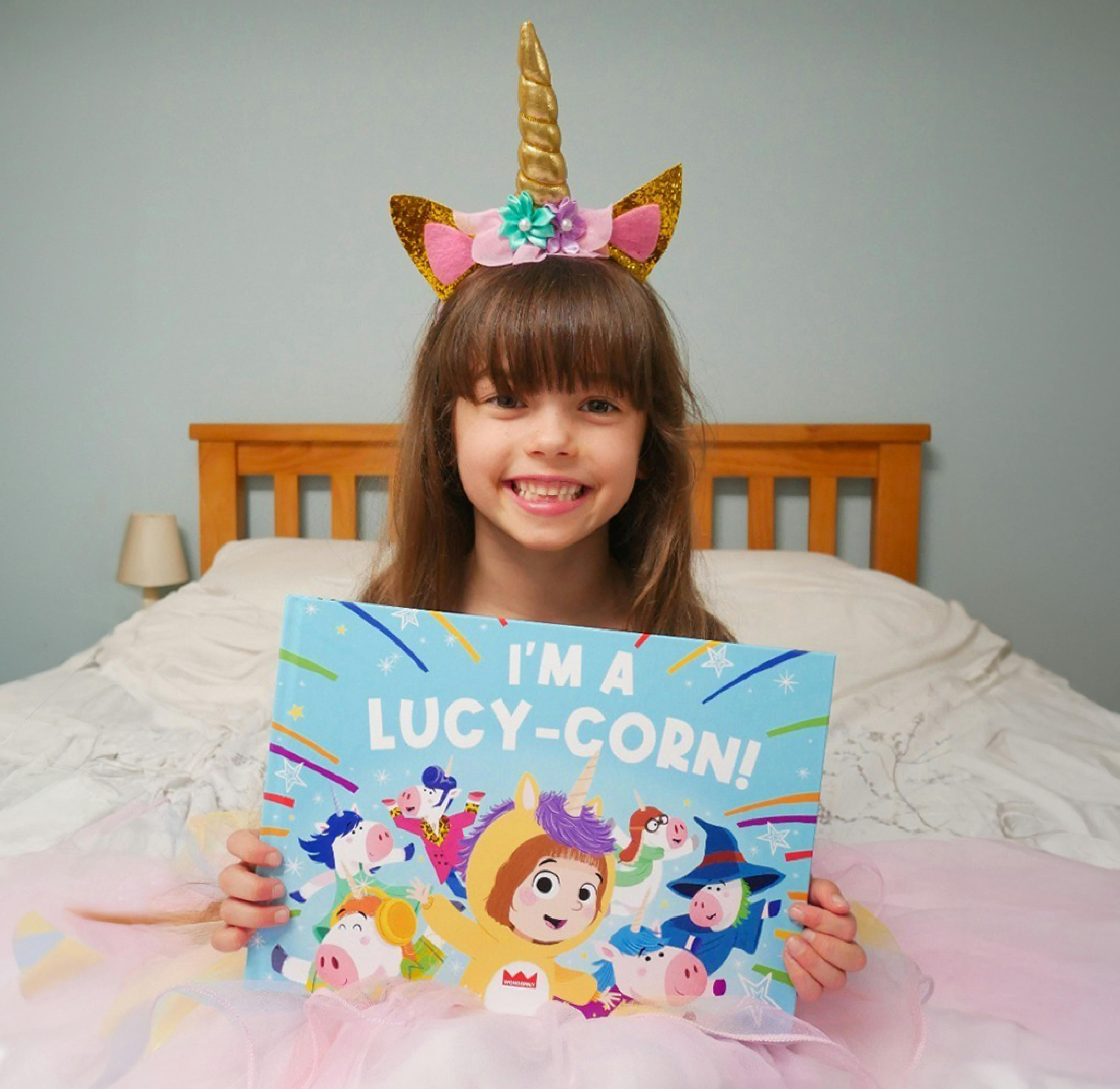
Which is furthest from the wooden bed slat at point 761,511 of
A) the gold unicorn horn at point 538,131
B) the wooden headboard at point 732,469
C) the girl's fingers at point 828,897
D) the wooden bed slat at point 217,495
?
the girl's fingers at point 828,897

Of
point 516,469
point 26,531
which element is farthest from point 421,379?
point 26,531

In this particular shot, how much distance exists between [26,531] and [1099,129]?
273 centimetres

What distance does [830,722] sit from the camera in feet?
4.51

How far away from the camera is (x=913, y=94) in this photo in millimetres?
2078

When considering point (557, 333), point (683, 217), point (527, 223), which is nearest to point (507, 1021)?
point (557, 333)

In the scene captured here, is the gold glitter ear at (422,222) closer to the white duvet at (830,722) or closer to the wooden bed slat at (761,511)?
the white duvet at (830,722)

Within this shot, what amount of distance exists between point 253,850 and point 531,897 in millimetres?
193

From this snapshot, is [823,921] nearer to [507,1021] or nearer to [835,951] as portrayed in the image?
[835,951]

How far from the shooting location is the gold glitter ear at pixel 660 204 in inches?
36.1

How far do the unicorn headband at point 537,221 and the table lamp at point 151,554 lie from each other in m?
1.48

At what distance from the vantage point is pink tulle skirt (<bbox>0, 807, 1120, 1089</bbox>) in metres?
0.53

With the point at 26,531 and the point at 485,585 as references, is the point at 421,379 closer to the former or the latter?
the point at 485,585

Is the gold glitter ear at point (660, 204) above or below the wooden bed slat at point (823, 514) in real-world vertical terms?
above

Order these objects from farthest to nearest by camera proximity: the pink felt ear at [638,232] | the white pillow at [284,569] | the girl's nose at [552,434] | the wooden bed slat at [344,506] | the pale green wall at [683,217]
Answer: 1. the wooden bed slat at [344,506]
2. the pale green wall at [683,217]
3. the white pillow at [284,569]
4. the pink felt ear at [638,232]
5. the girl's nose at [552,434]
